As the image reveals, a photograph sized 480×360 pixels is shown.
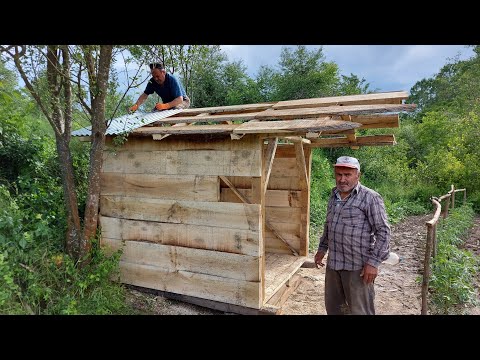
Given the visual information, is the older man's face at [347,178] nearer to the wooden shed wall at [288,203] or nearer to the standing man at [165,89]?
the wooden shed wall at [288,203]

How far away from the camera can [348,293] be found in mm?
3336

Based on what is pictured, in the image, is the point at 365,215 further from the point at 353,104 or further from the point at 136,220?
the point at 136,220

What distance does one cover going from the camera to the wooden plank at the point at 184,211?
13.6ft

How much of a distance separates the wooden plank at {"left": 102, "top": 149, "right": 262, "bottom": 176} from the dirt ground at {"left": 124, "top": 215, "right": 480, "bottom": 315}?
74.6 inches

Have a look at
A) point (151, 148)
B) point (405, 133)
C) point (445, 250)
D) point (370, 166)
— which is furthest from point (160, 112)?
point (405, 133)

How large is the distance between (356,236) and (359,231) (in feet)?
0.19

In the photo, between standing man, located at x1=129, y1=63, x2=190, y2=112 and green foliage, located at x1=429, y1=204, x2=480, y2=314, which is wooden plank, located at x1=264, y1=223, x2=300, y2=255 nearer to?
green foliage, located at x1=429, y1=204, x2=480, y2=314

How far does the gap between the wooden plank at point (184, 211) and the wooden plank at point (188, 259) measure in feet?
1.28

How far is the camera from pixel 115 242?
4977 mm

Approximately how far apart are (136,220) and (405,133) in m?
22.9

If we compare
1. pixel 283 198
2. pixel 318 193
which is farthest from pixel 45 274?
pixel 318 193

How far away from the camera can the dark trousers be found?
3.26 metres

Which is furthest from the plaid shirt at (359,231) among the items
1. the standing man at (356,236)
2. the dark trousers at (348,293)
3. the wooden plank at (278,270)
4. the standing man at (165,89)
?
the standing man at (165,89)

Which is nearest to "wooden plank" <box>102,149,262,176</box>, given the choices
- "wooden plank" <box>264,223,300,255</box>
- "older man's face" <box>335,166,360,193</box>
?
"older man's face" <box>335,166,360,193</box>
